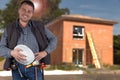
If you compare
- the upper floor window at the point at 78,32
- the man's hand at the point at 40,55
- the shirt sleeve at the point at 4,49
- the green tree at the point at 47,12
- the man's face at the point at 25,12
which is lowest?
the man's hand at the point at 40,55

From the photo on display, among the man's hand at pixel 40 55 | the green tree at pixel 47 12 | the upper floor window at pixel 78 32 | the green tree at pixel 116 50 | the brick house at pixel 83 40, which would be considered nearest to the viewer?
the man's hand at pixel 40 55

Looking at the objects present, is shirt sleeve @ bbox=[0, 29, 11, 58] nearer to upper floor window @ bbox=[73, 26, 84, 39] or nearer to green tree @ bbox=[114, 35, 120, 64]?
upper floor window @ bbox=[73, 26, 84, 39]

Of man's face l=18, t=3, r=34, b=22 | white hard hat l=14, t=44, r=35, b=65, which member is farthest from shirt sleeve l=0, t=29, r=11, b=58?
man's face l=18, t=3, r=34, b=22

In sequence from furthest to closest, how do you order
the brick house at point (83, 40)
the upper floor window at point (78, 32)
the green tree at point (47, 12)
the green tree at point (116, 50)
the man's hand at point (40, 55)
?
the green tree at point (47, 12), the green tree at point (116, 50), the upper floor window at point (78, 32), the brick house at point (83, 40), the man's hand at point (40, 55)

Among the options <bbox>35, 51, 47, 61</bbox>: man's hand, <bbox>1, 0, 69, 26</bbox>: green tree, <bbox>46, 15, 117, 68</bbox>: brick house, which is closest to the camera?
<bbox>35, 51, 47, 61</bbox>: man's hand

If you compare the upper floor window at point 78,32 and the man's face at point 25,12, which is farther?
the upper floor window at point 78,32

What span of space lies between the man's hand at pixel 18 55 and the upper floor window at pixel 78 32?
29.2 meters

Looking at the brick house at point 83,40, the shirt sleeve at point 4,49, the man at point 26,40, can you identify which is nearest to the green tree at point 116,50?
the brick house at point 83,40

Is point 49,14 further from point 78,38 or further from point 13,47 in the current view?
point 13,47

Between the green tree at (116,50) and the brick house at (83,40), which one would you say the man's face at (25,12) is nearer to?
the brick house at (83,40)

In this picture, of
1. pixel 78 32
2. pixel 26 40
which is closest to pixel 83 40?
pixel 78 32

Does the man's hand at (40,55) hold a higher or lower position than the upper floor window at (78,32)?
lower

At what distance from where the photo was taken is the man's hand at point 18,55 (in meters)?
3.40

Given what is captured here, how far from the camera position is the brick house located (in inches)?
1253
